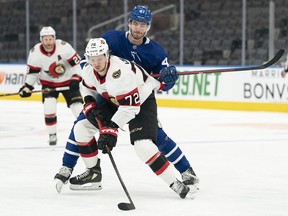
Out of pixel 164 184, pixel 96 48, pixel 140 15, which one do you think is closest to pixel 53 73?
pixel 164 184

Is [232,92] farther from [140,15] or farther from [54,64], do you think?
[140,15]

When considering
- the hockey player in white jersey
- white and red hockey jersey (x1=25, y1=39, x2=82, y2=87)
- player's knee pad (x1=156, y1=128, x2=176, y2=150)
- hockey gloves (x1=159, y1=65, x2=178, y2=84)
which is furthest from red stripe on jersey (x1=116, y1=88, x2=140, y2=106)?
white and red hockey jersey (x1=25, y1=39, x2=82, y2=87)

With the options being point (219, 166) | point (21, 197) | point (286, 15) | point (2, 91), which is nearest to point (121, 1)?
point (2, 91)

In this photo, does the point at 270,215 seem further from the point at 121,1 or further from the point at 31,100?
the point at 121,1

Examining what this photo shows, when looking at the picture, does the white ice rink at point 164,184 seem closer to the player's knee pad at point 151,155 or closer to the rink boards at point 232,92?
the player's knee pad at point 151,155

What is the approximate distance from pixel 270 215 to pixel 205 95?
8.08 metres

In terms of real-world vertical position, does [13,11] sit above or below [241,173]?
above

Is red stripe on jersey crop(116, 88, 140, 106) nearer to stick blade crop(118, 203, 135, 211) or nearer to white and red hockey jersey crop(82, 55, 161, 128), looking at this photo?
white and red hockey jersey crop(82, 55, 161, 128)

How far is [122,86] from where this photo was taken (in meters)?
4.43

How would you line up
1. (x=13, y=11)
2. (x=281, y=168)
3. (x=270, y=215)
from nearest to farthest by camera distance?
(x=270, y=215), (x=281, y=168), (x=13, y=11)

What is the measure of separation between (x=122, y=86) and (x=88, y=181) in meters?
0.85

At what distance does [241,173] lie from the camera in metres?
5.74

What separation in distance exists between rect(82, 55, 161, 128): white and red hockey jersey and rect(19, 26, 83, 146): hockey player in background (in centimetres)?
286

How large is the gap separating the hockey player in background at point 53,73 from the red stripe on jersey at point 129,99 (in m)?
3.08
